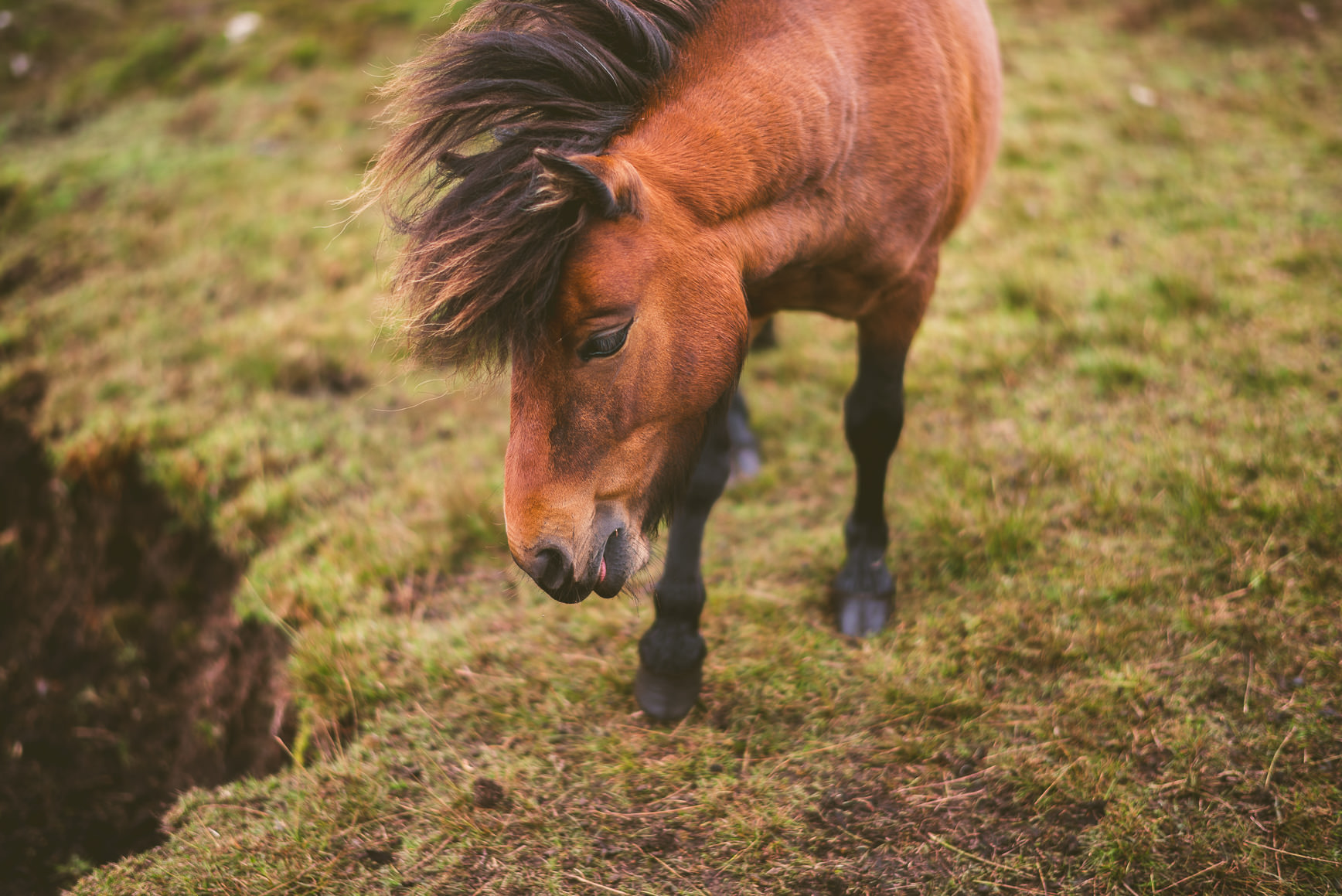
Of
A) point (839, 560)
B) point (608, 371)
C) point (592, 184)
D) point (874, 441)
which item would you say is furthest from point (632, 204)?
point (839, 560)

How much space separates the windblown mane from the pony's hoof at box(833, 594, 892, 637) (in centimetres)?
163

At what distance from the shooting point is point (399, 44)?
25.7 feet

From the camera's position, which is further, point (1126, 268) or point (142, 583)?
point (1126, 268)

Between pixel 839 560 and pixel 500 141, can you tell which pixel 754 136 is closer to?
pixel 500 141

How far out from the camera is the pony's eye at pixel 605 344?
173 cm

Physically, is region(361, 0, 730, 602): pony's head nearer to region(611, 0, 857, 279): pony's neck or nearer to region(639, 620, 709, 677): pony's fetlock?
region(611, 0, 857, 279): pony's neck

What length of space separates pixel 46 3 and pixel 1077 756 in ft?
40.2

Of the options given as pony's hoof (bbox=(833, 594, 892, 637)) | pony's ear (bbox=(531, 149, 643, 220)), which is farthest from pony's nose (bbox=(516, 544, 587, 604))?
pony's hoof (bbox=(833, 594, 892, 637))

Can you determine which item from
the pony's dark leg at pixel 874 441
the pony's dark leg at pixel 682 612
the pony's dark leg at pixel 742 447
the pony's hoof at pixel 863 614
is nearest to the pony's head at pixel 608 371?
the pony's dark leg at pixel 682 612

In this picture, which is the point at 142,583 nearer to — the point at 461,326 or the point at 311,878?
the point at 311,878

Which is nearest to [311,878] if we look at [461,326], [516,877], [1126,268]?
[516,877]

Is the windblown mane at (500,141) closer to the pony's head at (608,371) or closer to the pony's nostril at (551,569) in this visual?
the pony's head at (608,371)

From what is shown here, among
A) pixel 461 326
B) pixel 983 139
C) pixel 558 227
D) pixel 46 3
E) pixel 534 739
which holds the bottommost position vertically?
pixel 534 739

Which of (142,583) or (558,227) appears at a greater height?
(558,227)
